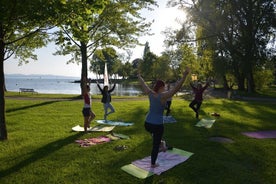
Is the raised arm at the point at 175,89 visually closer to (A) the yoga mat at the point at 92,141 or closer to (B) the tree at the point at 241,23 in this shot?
(A) the yoga mat at the point at 92,141

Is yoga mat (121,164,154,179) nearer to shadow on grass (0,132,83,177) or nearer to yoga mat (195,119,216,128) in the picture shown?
shadow on grass (0,132,83,177)

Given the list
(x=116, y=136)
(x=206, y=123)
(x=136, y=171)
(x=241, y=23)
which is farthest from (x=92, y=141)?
(x=241, y=23)

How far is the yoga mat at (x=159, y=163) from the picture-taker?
24.9ft

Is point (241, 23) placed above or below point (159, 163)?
above

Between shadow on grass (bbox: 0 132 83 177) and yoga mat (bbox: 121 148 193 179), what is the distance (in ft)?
9.46

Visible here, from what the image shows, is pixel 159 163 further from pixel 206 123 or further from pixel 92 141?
pixel 206 123

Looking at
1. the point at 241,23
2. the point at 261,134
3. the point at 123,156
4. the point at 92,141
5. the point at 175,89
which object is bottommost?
the point at 261,134

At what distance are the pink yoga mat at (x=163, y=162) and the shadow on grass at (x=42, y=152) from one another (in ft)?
10.1

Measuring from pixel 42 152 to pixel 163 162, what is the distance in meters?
4.05

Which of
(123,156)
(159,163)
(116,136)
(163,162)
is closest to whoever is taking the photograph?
(159,163)

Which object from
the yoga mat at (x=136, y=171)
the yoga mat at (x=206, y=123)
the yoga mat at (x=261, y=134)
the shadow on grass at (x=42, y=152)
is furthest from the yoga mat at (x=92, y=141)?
the yoga mat at (x=261, y=134)

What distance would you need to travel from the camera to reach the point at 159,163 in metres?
8.37

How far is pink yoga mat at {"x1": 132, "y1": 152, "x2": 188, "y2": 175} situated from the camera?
7842 millimetres

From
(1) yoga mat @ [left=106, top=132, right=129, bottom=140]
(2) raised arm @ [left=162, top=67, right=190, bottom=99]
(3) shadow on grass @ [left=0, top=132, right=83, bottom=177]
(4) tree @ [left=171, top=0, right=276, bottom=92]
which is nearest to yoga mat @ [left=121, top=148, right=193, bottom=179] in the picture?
(2) raised arm @ [left=162, top=67, right=190, bottom=99]
